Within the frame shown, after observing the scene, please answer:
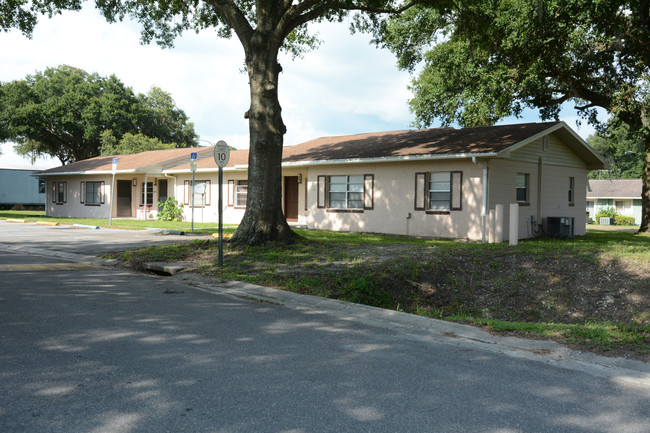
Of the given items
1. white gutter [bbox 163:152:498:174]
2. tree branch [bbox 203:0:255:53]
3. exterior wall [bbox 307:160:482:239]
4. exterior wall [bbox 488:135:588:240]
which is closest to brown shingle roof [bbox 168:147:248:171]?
white gutter [bbox 163:152:498:174]

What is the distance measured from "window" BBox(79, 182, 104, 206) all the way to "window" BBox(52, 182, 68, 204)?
6.57 ft

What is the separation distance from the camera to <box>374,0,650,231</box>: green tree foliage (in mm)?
19141

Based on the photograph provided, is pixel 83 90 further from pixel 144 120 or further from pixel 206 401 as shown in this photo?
pixel 206 401

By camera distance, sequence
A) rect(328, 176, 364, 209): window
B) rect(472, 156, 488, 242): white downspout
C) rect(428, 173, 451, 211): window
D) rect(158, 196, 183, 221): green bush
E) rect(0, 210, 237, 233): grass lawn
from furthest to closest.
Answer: rect(158, 196, 183, 221): green bush → rect(0, 210, 237, 233): grass lawn → rect(328, 176, 364, 209): window → rect(428, 173, 451, 211): window → rect(472, 156, 488, 242): white downspout

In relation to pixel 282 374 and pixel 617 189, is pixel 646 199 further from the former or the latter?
pixel 617 189

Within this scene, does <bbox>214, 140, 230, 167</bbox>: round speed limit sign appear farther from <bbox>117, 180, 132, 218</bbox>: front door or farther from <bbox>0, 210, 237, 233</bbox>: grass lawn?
<bbox>117, 180, 132, 218</bbox>: front door

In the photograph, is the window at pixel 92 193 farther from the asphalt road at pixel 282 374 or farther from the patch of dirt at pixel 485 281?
the asphalt road at pixel 282 374

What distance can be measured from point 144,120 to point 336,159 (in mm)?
38201

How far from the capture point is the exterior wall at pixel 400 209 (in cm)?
1805

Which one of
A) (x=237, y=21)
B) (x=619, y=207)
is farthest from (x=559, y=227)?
(x=619, y=207)

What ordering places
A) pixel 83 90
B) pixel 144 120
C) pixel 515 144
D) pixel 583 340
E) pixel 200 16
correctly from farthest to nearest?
pixel 144 120 → pixel 83 90 → pixel 200 16 → pixel 515 144 → pixel 583 340

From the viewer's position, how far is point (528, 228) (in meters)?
19.7

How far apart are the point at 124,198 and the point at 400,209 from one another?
66.4 ft

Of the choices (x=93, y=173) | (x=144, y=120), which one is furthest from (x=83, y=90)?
(x=93, y=173)
